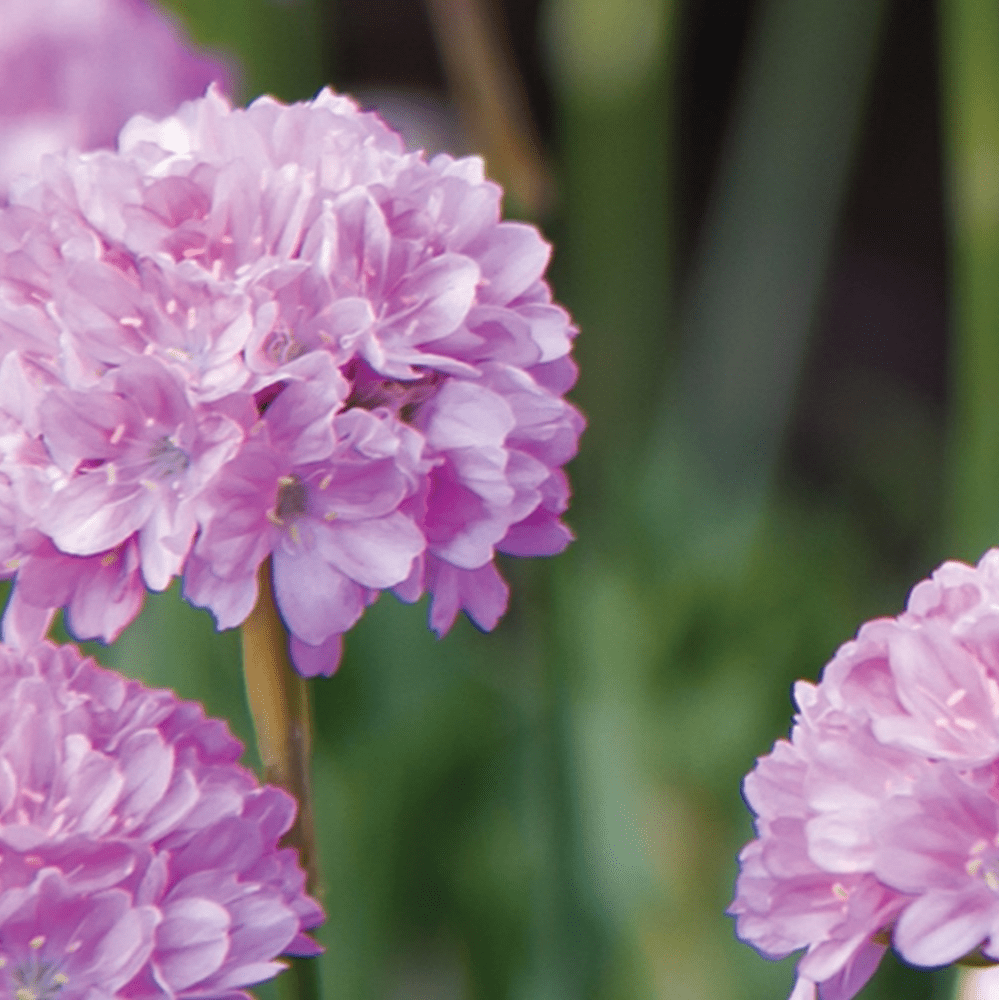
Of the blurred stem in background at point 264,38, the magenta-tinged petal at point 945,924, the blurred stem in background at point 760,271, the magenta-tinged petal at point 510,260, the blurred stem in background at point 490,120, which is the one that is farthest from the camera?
the blurred stem in background at point 760,271

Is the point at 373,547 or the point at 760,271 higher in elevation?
the point at 760,271

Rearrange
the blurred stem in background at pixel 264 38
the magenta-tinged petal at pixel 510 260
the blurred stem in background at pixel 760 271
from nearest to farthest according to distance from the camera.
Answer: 1. the magenta-tinged petal at pixel 510 260
2. the blurred stem in background at pixel 264 38
3. the blurred stem in background at pixel 760 271

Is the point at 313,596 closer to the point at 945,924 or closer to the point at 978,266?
the point at 945,924

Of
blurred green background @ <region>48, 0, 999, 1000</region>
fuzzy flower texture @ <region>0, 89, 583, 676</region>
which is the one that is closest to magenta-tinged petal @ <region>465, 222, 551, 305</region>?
fuzzy flower texture @ <region>0, 89, 583, 676</region>

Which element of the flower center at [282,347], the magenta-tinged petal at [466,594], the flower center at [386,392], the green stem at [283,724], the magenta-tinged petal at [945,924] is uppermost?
the flower center at [282,347]

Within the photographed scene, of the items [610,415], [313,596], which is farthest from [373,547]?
[610,415]

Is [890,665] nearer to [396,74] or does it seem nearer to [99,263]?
[99,263]

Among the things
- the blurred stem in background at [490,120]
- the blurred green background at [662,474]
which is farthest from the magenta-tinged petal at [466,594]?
the blurred stem in background at [490,120]

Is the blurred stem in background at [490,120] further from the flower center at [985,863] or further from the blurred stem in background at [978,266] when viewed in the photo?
the flower center at [985,863]
